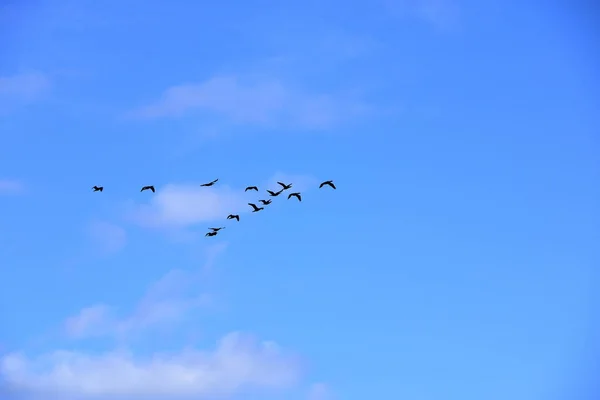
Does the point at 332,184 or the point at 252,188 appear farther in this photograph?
the point at 252,188

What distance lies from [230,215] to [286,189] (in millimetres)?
11590

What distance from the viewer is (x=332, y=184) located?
134875mm

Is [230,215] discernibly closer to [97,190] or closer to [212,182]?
[212,182]

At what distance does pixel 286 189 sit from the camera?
14288 cm

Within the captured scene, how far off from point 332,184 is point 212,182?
18910 millimetres

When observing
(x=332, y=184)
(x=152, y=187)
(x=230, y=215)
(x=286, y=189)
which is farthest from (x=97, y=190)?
(x=332, y=184)

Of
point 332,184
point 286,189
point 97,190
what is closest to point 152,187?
point 97,190

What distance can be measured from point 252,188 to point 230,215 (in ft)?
23.5

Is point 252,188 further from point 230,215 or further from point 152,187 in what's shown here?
point 152,187

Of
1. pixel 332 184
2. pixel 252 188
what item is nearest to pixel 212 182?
A: pixel 252 188

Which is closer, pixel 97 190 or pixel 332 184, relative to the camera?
pixel 332 184

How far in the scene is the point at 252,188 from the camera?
144375 mm

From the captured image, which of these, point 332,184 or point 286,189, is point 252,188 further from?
point 332,184

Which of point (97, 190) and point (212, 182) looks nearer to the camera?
point (212, 182)
